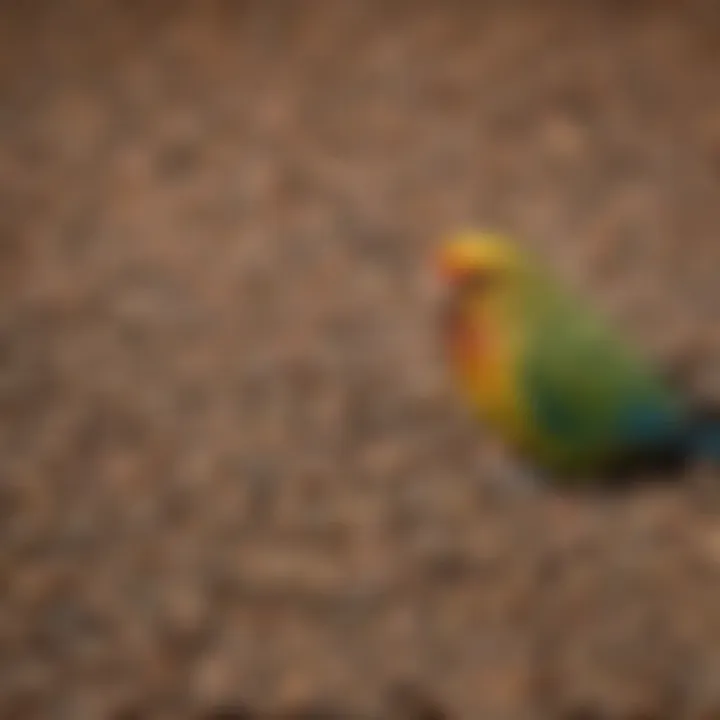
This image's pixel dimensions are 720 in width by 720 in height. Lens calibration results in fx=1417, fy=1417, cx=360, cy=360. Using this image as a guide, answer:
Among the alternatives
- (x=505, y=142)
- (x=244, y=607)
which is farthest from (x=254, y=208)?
(x=244, y=607)

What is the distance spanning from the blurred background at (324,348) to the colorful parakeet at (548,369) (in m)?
0.11

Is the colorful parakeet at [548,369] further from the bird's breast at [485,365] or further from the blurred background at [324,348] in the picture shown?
the blurred background at [324,348]

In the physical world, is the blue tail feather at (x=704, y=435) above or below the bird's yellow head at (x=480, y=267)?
below

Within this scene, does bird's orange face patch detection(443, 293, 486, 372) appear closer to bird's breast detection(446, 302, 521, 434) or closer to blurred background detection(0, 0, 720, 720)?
bird's breast detection(446, 302, 521, 434)

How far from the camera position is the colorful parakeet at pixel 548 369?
117cm

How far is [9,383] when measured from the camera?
1437 mm

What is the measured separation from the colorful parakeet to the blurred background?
0.11 meters

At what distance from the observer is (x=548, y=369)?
3.80 feet

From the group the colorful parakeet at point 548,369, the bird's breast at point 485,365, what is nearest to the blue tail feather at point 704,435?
the colorful parakeet at point 548,369

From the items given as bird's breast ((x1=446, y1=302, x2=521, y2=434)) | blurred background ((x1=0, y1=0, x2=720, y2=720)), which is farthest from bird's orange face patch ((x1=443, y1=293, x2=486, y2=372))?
blurred background ((x1=0, y1=0, x2=720, y2=720))

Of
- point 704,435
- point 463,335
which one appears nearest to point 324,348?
point 463,335

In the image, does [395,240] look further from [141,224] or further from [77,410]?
[77,410]

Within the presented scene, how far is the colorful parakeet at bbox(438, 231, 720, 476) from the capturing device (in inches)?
45.9

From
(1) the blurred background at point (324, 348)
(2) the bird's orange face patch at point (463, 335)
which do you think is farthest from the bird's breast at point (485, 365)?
(1) the blurred background at point (324, 348)
